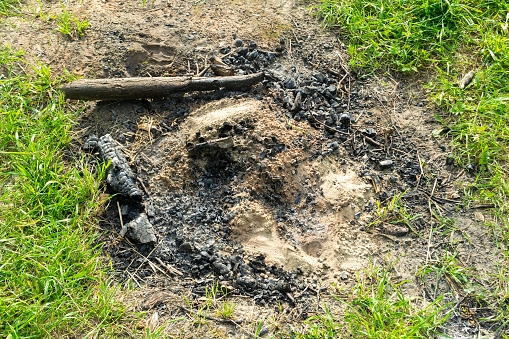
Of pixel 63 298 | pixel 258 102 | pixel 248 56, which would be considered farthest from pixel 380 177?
pixel 63 298

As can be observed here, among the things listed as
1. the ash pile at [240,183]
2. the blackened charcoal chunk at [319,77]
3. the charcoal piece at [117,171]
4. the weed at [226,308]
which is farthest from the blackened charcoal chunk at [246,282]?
the blackened charcoal chunk at [319,77]

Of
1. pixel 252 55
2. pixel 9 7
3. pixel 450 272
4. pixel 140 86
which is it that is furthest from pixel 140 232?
pixel 9 7

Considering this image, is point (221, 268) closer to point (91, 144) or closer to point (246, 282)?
point (246, 282)

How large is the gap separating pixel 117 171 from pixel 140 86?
0.82 m

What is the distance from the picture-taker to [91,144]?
2.97m

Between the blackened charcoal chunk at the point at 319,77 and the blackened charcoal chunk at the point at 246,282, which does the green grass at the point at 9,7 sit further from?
the blackened charcoal chunk at the point at 246,282

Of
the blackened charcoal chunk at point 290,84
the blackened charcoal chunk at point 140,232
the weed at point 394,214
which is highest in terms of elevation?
the blackened charcoal chunk at point 290,84

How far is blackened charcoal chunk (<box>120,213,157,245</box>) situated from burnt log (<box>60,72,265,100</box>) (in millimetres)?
1178

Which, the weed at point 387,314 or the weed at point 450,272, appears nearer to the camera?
the weed at point 387,314

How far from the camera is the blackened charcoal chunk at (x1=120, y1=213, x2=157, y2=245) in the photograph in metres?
2.55

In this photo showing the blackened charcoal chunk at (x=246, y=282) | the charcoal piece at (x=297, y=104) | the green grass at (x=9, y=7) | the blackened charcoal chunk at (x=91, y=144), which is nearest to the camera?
the blackened charcoal chunk at (x=246, y=282)

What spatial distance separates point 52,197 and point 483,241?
Answer: 133 inches

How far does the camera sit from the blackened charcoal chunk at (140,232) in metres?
2.55

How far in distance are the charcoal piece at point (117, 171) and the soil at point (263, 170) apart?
3.5 inches
